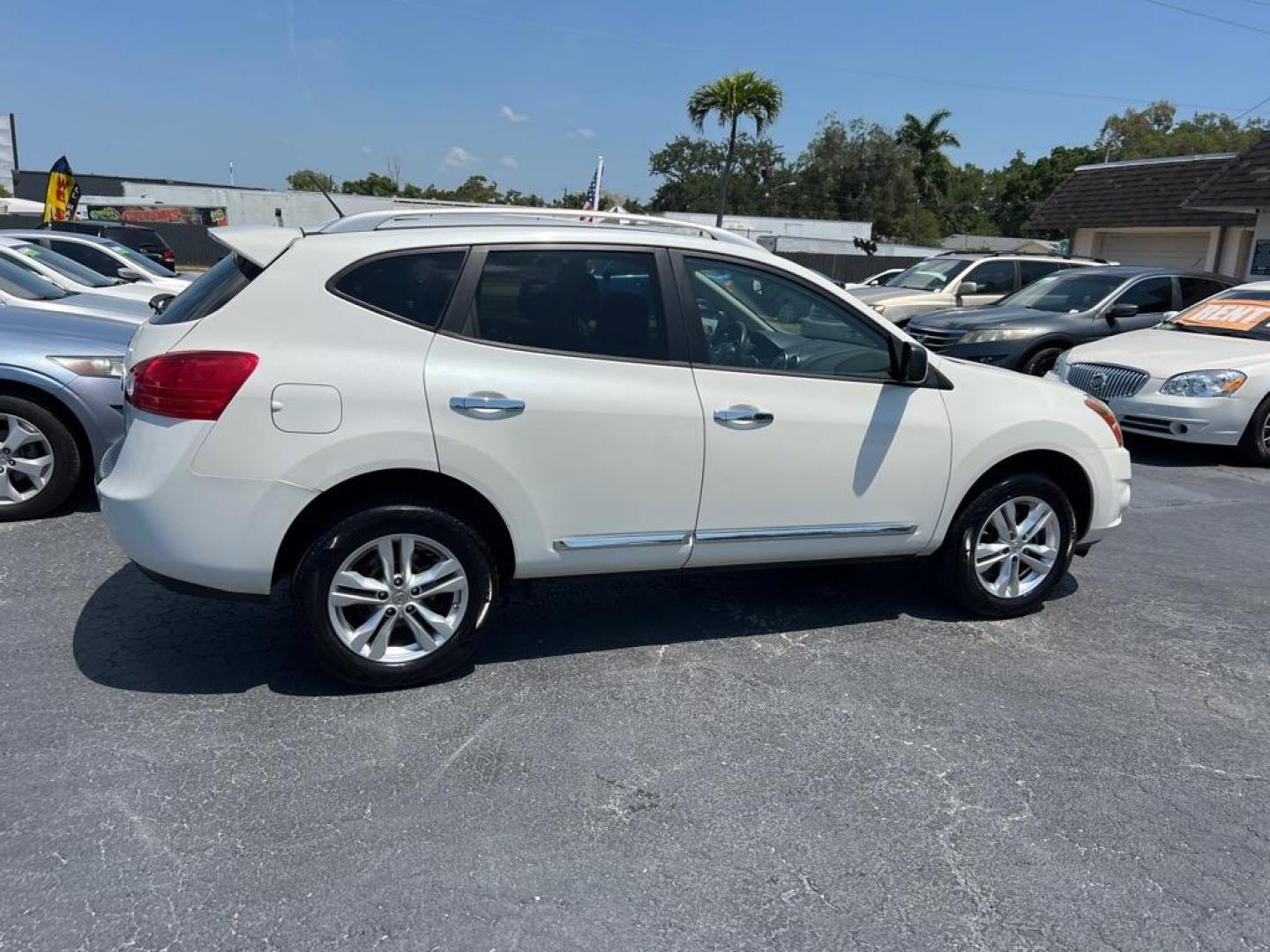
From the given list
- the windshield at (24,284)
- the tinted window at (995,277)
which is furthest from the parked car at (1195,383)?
the windshield at (24,284)

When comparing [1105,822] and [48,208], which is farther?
[48,208]

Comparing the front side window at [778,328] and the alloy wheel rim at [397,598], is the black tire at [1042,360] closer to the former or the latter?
the front side window at [778,328]

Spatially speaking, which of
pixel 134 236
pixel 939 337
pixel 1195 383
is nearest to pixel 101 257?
pixel 939 337

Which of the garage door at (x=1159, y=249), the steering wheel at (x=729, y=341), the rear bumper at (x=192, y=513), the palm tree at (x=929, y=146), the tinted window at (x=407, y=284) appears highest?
the palm tree at (x=929, y=146)

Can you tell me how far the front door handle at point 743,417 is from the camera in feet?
13.0

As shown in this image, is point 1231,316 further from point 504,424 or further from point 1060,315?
point 504,424

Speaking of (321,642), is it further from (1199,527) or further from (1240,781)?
(1199,527)

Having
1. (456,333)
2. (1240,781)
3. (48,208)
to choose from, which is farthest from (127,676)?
(48,208)

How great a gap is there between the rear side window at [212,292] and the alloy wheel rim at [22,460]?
222cm

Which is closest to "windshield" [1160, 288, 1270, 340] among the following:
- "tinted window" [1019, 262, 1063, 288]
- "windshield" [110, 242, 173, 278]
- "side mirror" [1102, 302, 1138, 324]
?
"side mirror" [1102, 302, 1138, 324]

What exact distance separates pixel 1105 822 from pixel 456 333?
280 cm

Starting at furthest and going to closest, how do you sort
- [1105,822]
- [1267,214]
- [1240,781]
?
[1267,214] < [1240,781] < [1105,822]

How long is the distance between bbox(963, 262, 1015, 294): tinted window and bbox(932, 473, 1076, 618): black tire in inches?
413

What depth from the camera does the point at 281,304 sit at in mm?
3549
